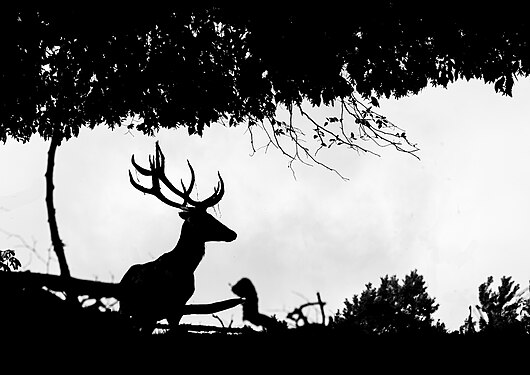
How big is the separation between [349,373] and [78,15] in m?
4.82

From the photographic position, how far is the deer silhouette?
6336mm

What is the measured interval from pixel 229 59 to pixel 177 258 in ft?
7.90

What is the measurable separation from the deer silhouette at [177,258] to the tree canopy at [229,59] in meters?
0.88

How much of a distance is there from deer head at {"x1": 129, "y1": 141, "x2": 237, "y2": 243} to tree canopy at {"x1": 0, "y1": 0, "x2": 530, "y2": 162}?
87 centimetres

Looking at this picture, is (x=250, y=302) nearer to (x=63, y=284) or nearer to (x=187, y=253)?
(x=63, y=284)

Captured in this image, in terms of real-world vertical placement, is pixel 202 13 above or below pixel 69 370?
above

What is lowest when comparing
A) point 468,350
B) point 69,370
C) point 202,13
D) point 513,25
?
point 69,370

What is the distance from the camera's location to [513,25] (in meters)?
6.24

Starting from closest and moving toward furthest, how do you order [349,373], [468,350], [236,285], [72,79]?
[236,285], [349,373], [468,350], [72,79]

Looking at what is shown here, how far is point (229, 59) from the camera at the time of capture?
7422 mm

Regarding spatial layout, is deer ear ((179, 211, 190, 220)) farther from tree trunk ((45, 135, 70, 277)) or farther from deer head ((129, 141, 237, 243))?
tree trunk ((45, 135, 70, 277))

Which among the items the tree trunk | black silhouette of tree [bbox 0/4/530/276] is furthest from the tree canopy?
the tree trunk

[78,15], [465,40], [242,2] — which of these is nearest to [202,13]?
[242,2]

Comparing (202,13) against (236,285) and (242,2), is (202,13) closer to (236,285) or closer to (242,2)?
(242,2)
